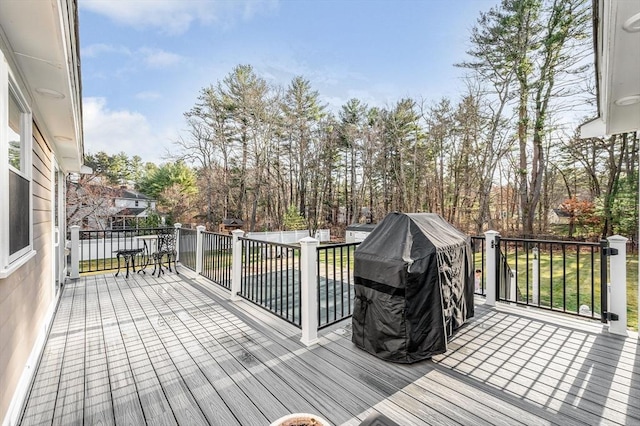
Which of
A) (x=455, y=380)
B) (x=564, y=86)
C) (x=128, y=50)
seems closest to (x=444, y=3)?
(x=564, y=86)

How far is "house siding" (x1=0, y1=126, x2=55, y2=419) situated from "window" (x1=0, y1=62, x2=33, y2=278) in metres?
0.24

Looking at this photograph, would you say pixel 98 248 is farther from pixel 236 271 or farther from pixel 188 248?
pixel 236 271

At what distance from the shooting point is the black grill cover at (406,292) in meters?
2.40

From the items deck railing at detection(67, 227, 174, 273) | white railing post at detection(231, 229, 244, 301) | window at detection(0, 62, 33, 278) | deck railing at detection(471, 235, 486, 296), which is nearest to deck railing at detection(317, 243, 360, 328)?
white railing post at detection(231, 229, 244, 301)

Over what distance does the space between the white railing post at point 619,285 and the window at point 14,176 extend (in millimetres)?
5124

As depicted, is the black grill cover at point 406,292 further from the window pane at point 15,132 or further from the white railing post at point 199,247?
the white railing post at point 199,247

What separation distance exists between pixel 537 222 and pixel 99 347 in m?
16.3

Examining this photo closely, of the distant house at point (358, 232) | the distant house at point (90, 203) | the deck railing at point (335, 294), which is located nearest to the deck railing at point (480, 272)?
the deck railing at point (335, 294)

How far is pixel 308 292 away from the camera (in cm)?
295

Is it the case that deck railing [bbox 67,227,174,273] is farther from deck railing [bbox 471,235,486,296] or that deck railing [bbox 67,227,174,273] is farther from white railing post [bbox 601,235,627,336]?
white railing post [bbox 601,235,627,336]

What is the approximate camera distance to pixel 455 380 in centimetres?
226

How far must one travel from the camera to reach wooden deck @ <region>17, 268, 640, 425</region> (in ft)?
6.20

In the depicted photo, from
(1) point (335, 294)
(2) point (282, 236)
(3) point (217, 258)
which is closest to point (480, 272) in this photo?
(1) point (335, 294)

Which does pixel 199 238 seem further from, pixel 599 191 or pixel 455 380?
pixel 599 191
